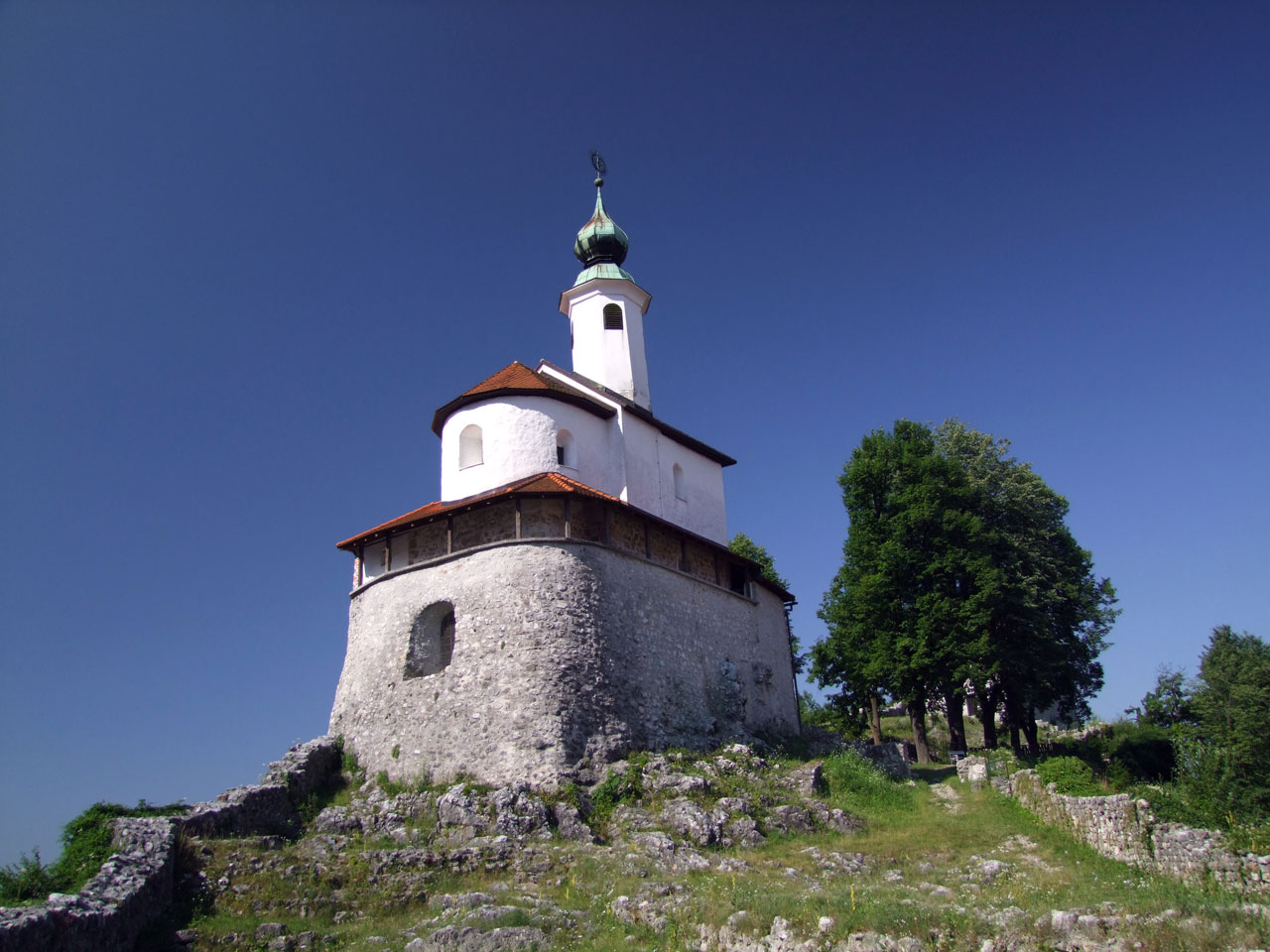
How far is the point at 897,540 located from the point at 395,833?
60.8 ft

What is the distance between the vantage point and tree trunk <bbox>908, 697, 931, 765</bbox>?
30.6m

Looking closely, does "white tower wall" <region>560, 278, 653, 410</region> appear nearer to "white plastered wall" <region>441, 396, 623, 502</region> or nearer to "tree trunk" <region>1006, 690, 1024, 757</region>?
"white plastered wall" <region>441, 396, 623, 502</region>

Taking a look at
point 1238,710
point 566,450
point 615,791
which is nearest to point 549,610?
point 615,791

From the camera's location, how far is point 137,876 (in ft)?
50.9

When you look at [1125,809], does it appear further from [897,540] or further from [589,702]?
[897,540]

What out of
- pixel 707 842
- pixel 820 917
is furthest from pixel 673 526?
pixel 820 917

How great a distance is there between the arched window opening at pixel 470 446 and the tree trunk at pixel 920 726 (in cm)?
1614

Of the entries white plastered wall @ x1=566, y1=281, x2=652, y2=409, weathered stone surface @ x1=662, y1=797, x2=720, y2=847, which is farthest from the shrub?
white plastered wall @ x1=566, y1=281, x2=652, y2=409

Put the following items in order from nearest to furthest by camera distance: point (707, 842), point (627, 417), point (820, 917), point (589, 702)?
point (820, 917)
point (707, 842)
point (589, 702)
point (627, 417)

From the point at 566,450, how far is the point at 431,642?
23.6 feet

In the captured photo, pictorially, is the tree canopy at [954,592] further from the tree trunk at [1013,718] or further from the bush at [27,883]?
the bush at [27,883]

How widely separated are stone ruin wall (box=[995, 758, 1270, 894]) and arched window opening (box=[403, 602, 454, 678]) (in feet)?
50.6

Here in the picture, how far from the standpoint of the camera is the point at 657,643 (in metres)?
26.3

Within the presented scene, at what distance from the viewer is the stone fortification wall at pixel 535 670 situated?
2289 centimetres
